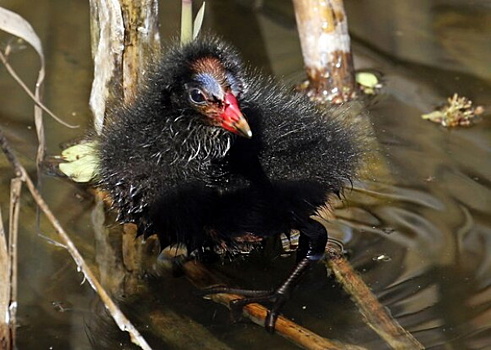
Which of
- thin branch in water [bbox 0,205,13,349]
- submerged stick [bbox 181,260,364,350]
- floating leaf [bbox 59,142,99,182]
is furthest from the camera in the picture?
floating leaf [bbox 59,142,99,182]

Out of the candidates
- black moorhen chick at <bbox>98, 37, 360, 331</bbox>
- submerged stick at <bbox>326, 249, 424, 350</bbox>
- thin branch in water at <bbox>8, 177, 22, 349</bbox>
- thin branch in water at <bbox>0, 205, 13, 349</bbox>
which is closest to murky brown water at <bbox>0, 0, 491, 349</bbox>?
submerged stick at <bbox>326, 249, 424, 350</bbox>

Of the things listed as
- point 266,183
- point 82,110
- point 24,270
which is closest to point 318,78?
point 82,110

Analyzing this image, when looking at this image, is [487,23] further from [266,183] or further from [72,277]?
[72,277]

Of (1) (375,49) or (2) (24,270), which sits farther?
(1) (375,49)

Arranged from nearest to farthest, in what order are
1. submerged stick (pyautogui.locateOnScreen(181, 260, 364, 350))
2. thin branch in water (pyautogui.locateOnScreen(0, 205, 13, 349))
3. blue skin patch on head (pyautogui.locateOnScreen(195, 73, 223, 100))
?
thin branch in water (pyautogui.locateOnScreen(0, 205, 13, 349)) → submerged stick (pyautogui.locateOnScreen(181, 260, 364, 350)) → blue skin patch on head (pyautogui.locateOnScreen(195, 73, 223, 100))

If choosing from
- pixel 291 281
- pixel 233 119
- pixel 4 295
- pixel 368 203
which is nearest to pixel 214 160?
pixel 233 119

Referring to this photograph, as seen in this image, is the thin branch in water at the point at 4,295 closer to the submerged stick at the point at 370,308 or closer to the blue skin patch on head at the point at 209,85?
the blue skin patch on head at the point at 209,85

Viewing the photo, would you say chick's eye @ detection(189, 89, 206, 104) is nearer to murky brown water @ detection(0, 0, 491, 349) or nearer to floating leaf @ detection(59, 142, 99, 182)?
murky brown water @ detection(0, 0, 491, 349)

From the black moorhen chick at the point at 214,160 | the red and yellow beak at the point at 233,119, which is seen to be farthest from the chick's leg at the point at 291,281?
the red and yellow beak at the point at 233,119
